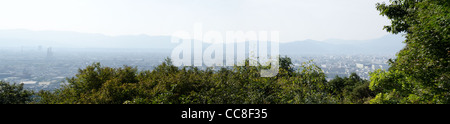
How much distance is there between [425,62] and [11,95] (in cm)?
2240

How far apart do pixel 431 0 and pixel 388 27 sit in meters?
2.02

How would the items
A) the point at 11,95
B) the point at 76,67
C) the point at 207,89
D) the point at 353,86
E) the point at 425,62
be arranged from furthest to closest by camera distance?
the point at 76,67 → the point at 353,86 → the point at 11,95 → the point at 207,89 → the point at 425,62

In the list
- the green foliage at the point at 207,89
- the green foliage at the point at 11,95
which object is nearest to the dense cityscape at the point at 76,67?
the green foliage at the point at 207,89

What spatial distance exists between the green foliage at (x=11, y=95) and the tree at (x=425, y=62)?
18844mm

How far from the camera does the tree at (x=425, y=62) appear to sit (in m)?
4.67

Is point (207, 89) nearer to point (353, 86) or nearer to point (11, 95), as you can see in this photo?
point (11, 95)

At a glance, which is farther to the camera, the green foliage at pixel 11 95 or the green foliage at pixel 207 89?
the green foliage at pixel 11 95

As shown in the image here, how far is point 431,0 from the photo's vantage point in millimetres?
4941

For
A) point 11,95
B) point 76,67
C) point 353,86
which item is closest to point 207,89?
point 11,95

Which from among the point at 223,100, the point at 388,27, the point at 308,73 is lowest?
the point at 223,100

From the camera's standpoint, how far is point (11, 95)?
→ 55.6ft

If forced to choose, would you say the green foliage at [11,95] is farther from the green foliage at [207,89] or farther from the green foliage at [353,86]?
the green foliage at [353,86]
